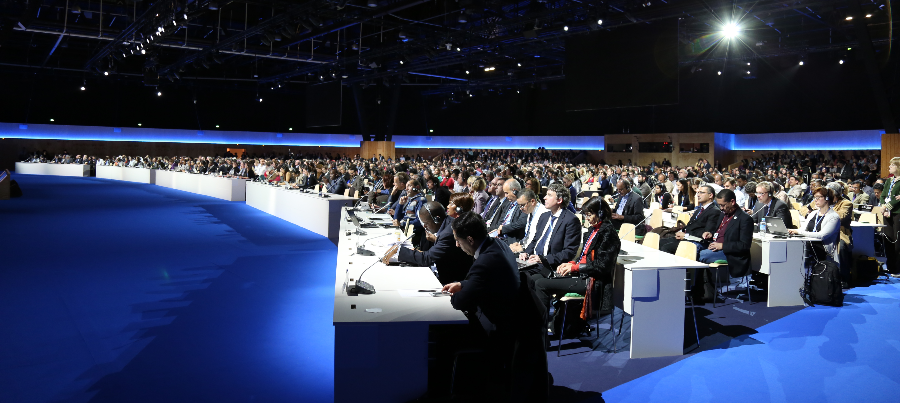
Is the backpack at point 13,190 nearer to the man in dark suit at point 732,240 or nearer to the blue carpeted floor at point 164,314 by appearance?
the blue carpeted floor at point 164,314

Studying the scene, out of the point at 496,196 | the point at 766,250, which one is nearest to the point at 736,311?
the point at 766,250

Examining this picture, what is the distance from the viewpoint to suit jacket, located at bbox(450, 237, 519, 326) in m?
2.66

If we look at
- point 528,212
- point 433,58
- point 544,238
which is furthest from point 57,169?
point 544,238

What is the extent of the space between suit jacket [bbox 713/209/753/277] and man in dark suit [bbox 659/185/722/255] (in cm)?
36

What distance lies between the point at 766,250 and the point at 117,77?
3168 cm

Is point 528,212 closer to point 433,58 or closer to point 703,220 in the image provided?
point 703,220

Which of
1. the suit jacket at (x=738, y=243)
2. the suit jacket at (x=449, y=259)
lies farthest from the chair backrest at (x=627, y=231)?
the suit jacket at (x=449, y=259)

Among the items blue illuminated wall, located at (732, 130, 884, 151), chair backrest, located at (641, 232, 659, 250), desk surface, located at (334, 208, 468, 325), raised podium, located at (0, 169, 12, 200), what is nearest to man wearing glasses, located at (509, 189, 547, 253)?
chair backrest, located at (641, 232, 659, 250)

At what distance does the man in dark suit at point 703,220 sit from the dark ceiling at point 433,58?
20.7ft

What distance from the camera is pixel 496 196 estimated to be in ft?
24.0

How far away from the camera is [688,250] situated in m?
4.77

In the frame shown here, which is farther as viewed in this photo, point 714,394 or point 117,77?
point 117,77

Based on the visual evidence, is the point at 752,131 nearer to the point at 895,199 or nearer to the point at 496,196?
the point at 895,199

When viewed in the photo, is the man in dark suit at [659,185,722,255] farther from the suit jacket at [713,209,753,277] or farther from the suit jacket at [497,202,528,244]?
the suit jacket at [497,202,528,244]
